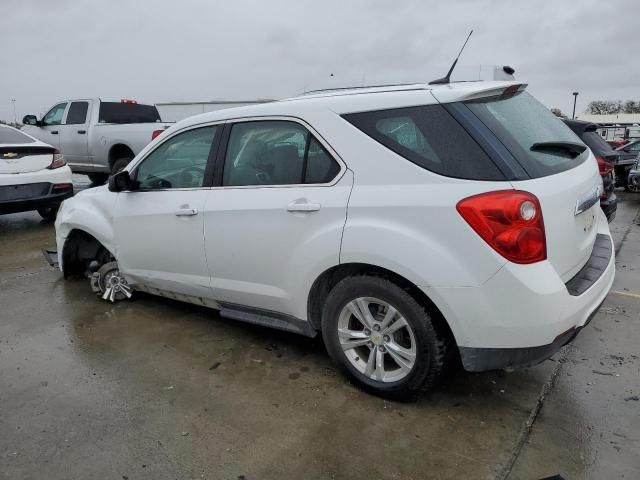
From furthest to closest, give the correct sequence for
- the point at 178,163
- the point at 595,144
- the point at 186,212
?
the point at 595,144, the point at 178,163, the point at 186,212

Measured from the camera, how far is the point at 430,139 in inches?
102

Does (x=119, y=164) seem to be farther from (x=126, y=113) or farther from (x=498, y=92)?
(x=498, y=92)

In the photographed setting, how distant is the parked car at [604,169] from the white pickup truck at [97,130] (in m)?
7.17

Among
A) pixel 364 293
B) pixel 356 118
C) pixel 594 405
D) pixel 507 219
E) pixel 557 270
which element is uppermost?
pixel 356 118

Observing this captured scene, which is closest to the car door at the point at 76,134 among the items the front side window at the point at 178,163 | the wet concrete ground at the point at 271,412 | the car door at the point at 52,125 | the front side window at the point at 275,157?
the car door at the point at 52,125

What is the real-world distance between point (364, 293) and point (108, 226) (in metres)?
2.48

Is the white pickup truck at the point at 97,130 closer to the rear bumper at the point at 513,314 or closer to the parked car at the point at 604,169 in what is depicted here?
the parked car at the point at 604,169

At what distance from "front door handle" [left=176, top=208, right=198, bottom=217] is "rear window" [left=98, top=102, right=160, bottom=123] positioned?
8.15m

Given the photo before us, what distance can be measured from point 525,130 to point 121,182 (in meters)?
2.84

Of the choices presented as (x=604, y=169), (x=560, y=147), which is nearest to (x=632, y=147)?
(x=604, y=169)

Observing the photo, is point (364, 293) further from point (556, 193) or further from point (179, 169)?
point (179, 169)

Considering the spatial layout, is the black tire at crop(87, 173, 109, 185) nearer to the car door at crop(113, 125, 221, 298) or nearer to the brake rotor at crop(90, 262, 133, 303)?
the brake rotor at crop(90, 262, 133, 303)

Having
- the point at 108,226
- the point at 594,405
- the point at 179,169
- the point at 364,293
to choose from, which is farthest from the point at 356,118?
the point at 108,226

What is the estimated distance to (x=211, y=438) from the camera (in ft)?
8.50
